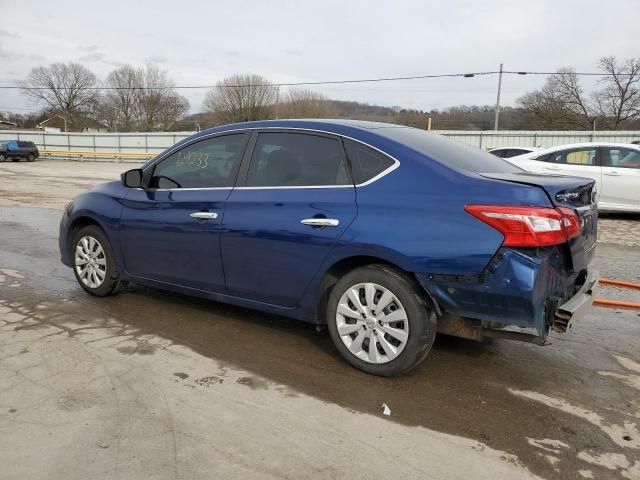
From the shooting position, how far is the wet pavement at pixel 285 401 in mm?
2646

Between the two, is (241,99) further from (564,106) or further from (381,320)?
(381,320)

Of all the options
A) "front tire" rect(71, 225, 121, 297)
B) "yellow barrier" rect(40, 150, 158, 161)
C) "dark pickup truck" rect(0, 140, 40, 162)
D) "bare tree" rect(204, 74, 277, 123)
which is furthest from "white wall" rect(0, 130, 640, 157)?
"front tire" rect(71, 225, 121, 297)

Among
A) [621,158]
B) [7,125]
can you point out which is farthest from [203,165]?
[7,125]

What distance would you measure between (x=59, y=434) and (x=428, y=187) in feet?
8.37

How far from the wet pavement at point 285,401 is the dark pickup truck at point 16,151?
130 ft

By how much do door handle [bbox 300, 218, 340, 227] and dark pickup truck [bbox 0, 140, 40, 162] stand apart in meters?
41.9

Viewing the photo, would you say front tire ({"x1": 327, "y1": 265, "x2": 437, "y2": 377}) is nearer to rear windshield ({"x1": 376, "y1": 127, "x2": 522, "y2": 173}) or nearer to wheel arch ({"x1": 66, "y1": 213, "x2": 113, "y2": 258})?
rear windshield ({"x1": 376, "y1": 127, "x2": 522, "y2": 173})

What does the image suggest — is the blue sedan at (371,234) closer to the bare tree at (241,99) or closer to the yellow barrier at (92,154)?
the yellow barrier at (92,154)

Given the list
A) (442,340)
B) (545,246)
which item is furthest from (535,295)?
(442,340)

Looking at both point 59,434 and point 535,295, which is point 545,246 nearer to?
point 535,295

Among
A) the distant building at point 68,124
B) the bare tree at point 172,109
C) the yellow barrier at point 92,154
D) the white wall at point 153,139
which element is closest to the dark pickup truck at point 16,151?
the yellow barrier at point 92,154

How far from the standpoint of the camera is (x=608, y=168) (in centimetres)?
1051

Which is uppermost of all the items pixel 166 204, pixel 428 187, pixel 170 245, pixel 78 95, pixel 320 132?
pixel 78 95

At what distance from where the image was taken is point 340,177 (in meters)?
3.66
